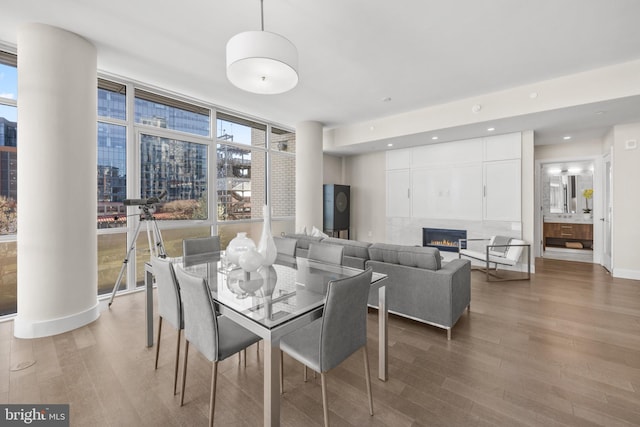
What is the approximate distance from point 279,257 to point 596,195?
6484mm

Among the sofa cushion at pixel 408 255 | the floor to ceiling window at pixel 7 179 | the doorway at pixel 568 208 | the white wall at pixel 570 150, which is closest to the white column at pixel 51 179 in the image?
the floor to ceiling window at pixel 7 179

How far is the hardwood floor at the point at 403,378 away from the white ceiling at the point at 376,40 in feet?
9.47

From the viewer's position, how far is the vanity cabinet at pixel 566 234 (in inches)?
260

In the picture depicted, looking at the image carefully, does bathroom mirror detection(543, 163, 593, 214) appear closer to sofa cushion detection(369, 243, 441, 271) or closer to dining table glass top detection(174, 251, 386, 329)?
sofa cushion detection(369, 243, 441, 271)

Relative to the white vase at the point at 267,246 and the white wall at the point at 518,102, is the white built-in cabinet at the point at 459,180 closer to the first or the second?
the white wall at the point at 518,102

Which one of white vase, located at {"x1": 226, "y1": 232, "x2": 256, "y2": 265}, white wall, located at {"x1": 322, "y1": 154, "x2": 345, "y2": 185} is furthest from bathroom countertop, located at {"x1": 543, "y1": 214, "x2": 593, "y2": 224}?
white vase, located at {"x1": 226, "y1": 232, "x2": 256, "y2": 265}

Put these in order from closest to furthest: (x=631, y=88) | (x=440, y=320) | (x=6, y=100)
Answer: (x=440, y=320) < (x=6, y=100) < (x=631, y=88)

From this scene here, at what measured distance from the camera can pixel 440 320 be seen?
2562 mm

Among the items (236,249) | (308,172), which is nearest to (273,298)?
(236,249)

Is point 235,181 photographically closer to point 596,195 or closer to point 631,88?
point 631,88

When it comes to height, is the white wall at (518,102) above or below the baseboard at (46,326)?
above

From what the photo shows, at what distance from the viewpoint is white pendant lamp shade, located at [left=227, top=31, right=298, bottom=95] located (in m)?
1.73

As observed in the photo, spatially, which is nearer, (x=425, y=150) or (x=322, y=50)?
(x=322, y=50)

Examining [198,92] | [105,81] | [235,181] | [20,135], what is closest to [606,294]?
[235,181]
